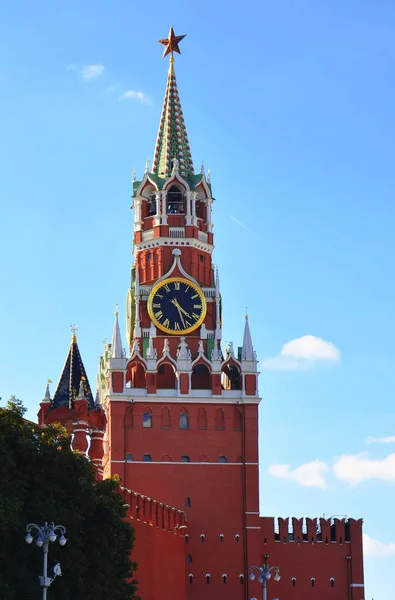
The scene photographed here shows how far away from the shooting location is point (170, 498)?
70.2 m

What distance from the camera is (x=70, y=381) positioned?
213 ft

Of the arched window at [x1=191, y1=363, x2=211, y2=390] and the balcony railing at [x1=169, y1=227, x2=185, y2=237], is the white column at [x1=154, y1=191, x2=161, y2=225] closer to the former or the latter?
the balcony railing at [x1=169, y1=227, x2=185, y2=237]

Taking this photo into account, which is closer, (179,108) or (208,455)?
(208,455)

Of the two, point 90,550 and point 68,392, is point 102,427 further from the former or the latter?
point 90,550

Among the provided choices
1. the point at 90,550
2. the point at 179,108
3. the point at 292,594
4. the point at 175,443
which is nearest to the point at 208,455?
the point at 175,443

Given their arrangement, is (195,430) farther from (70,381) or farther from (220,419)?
(70,381)

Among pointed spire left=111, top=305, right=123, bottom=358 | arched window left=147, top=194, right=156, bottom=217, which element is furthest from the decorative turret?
arched window left=147, top=194, right=156, bottom=217

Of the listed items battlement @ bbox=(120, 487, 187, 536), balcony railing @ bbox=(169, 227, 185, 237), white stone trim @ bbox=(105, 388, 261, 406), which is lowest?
battlement @ bbox=(120, 487, 187, 536)

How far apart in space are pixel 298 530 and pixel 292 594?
9.90 feet

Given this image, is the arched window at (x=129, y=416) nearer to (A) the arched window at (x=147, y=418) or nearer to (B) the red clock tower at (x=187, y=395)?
(B) the red clock tower at (x=187, y=395)

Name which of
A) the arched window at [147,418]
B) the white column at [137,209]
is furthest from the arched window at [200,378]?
the white column at [137,209]

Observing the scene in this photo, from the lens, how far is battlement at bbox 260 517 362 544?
72.2m

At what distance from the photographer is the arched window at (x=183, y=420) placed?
71.8 meters

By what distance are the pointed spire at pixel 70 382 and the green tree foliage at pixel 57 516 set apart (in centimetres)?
1368
